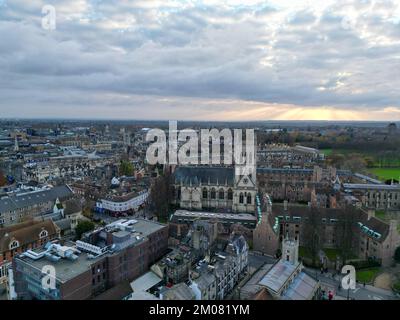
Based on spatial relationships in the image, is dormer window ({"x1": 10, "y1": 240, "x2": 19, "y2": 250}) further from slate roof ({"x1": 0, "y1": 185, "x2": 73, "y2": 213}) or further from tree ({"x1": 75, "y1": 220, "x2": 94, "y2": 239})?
slate roof ({"x1": 0, "y1": 185, "x2": 73, "y2": 213})

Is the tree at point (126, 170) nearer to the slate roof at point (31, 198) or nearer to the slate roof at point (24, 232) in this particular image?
the slate roof at point (31, 198)

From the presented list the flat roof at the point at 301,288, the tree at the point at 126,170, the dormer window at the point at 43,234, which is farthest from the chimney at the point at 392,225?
the tree at the point at 126,170

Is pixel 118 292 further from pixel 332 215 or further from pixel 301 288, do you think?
pixel 332 215

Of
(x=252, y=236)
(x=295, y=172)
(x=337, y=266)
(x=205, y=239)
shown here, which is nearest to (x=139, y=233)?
(x=205, y=239)

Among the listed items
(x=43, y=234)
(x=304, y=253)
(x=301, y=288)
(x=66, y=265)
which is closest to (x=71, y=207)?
(x=43, y=234)

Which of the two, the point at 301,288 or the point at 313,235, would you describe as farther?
the point at 313,235
